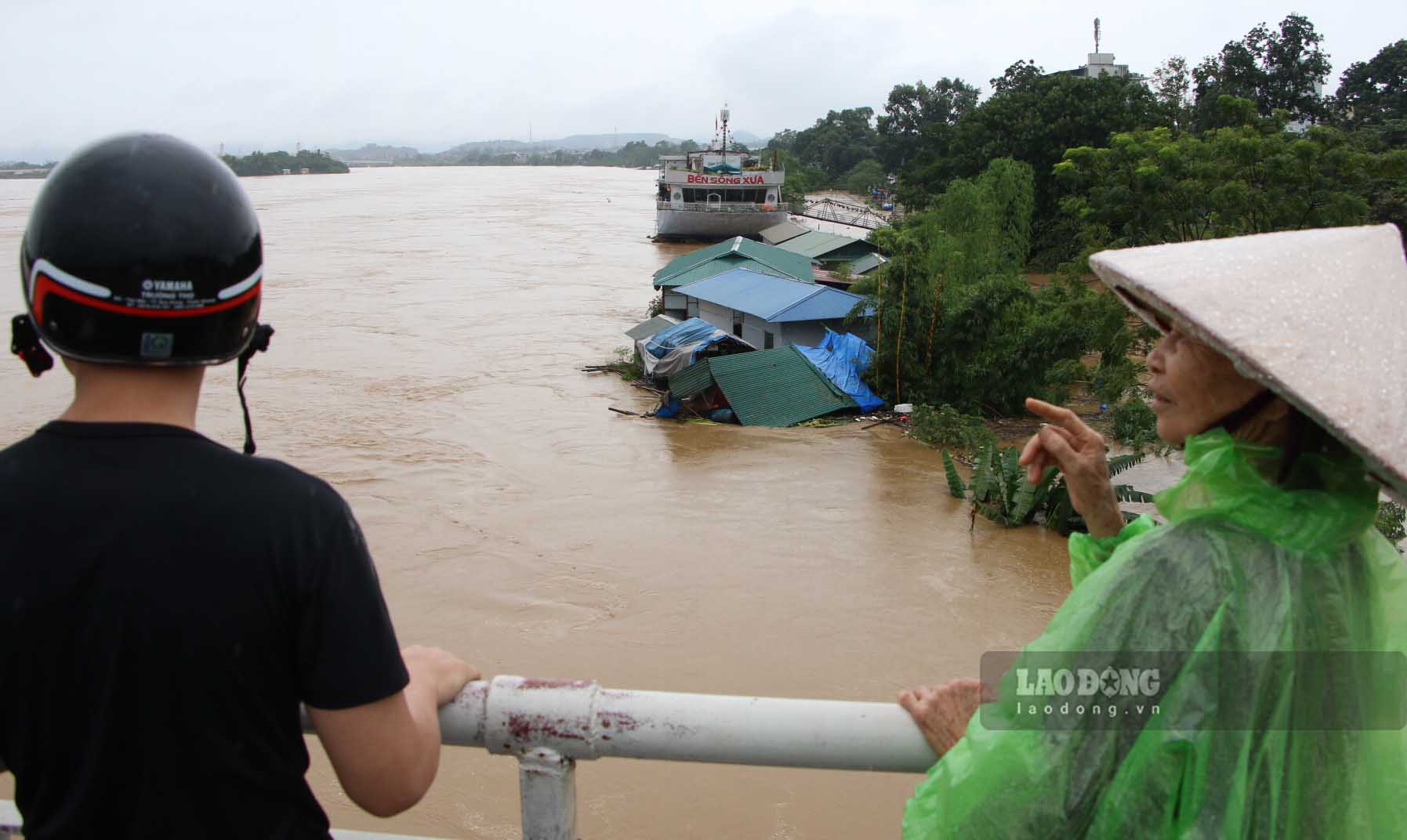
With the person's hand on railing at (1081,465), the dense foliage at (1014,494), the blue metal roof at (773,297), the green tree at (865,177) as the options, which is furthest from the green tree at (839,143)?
the person's hand on railing at (1081,465)

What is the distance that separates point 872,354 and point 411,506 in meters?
7.85

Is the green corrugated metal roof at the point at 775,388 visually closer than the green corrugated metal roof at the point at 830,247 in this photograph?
Yes

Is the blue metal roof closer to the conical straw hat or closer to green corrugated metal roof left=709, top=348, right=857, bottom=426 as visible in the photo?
green corrugated metal roof left=709, top=348, right=857, bottom=426

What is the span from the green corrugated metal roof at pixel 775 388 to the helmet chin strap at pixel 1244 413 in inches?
598

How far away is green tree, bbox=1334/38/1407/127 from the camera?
3856 cm

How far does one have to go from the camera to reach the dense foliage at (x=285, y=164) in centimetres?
11900

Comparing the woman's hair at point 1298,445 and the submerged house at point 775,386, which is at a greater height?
the woman's hair at point 1298,445

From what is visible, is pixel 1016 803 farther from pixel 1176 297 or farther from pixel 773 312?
pixel 773 312

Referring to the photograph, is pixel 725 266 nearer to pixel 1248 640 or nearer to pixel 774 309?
pixel 774 309

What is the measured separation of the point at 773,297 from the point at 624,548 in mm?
8959

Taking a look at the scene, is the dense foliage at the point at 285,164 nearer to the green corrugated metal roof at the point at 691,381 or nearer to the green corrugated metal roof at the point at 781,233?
the green corrugated metal roof at the point at 781,233

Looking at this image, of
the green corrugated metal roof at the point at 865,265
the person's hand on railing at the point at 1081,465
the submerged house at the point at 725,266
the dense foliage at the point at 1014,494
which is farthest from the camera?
the green corrugated metal roof at the point at 865,265

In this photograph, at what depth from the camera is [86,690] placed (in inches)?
44.8

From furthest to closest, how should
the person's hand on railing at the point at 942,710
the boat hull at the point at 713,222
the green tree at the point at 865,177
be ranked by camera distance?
the green tree at the point at 865,177 < the boat hull at the point at 713,222 < the person's hand on railing at the point at 942,710
